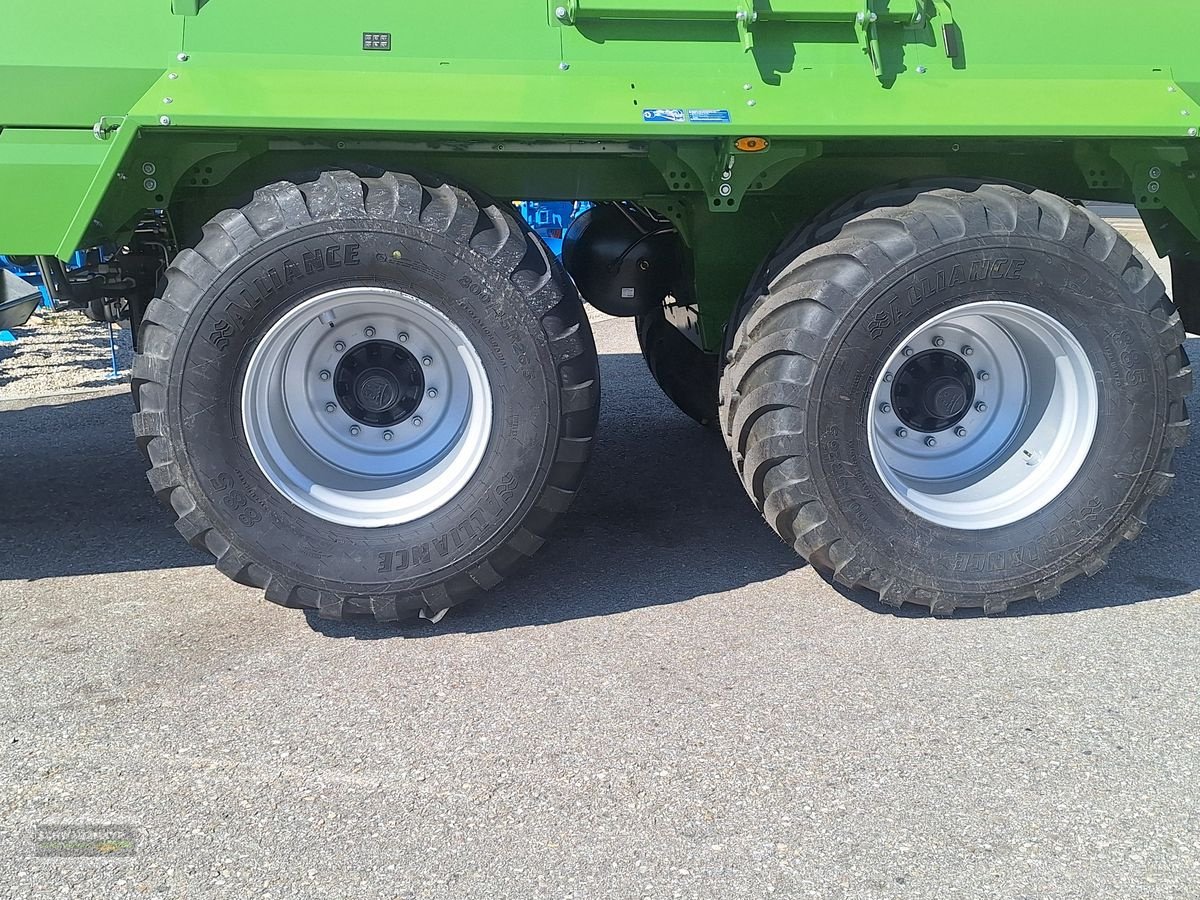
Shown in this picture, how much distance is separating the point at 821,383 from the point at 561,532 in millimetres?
1377

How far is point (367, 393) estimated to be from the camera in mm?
3605

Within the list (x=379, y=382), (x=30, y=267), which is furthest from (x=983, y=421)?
(x=30, y=267)

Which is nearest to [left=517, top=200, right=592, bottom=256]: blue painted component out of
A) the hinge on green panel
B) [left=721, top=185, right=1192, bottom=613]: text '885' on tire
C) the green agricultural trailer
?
the green agricultural trailer

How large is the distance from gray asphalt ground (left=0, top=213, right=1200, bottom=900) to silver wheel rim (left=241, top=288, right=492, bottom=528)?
16.7 inches

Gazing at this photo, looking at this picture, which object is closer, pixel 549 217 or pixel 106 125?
pixel 106 125

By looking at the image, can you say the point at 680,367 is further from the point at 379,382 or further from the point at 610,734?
the point at 610,734

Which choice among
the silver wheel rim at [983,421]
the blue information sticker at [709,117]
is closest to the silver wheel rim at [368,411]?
the blue information sticker at [709,117]

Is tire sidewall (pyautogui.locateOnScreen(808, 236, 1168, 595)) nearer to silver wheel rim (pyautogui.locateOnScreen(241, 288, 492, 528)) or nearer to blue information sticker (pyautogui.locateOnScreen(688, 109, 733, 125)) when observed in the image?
blue information sticker (pyautogui.locateOnScreen(688, 109, 733, 125))

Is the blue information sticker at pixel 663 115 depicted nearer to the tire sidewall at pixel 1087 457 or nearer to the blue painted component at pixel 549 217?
the tire sidewall at pixel 1087 457

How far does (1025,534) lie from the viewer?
3574mm

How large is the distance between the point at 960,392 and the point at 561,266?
1407mm

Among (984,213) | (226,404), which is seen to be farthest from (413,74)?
(984,213)

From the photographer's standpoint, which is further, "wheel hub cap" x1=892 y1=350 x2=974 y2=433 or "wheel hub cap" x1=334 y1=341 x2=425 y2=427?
"wheel hub cap" x1=892 y1=350 x2=974 y2=433

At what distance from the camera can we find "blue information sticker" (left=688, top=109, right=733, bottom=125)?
3.14m
